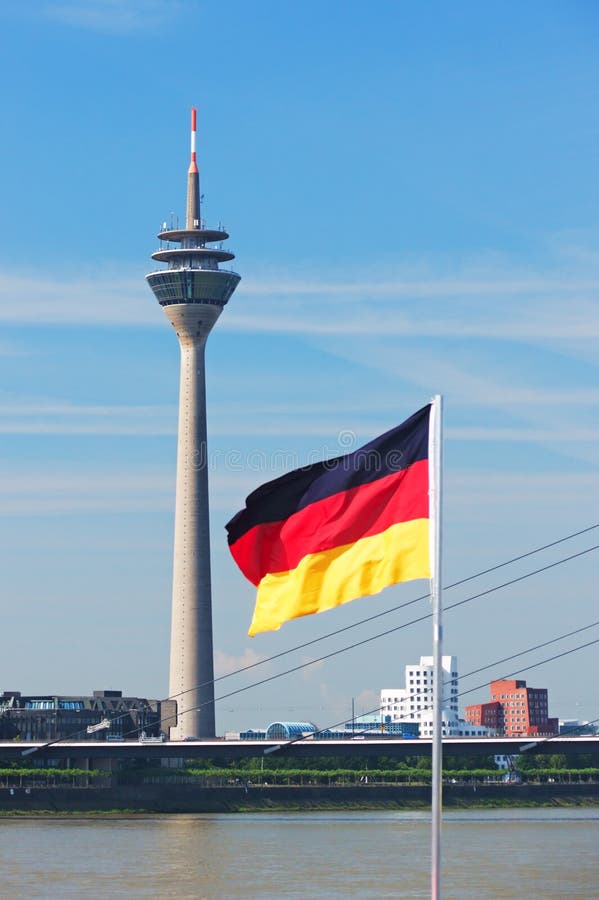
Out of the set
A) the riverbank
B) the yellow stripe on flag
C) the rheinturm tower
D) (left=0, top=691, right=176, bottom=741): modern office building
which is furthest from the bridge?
the yellow stripe on flag

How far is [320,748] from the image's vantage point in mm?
100438

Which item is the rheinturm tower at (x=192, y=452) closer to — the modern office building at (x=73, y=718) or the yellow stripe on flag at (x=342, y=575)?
the modern office building at (x=73, y=718)

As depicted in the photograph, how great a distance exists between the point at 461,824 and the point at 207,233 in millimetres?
68243

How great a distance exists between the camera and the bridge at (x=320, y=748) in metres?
93.6

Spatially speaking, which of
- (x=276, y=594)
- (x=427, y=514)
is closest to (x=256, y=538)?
(x=276, y=594)

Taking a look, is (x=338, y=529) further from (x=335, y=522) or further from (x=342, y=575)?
(x=342, y=575)

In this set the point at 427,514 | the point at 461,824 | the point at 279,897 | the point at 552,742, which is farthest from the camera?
the point at 552,742

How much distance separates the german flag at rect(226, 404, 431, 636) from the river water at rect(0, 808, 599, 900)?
994 inches

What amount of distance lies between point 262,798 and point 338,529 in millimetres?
99402

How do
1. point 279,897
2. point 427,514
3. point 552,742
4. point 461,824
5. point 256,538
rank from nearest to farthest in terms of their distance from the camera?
point 427,514 < point 256,538 < point 279,897 < point 461,824 < point 552,742

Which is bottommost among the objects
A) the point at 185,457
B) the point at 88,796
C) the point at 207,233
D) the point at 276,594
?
the point at 88,796

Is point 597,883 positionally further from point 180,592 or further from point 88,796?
point 180,592

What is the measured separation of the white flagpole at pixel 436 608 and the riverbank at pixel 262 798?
298 feet

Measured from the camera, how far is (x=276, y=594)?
2084cm
